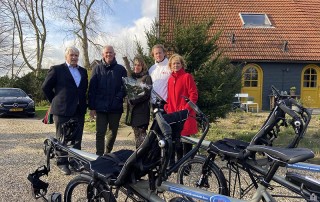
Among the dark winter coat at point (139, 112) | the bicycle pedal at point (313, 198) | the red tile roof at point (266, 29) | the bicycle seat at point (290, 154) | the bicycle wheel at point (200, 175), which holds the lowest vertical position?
the bicycle wheel at point (200, 175)

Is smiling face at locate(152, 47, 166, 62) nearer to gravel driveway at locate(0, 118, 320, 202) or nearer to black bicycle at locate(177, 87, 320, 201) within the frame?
black bicycle at locate(177, 87, 320, 201)

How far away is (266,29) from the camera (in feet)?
59.9

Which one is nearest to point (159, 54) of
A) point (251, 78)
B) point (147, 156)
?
point (147, 156)

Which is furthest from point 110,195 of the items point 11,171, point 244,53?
point 244,53

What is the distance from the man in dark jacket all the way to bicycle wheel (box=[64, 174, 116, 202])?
5.96ft

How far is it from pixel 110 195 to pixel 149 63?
4.79 metres

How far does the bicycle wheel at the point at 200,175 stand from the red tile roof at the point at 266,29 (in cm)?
1251

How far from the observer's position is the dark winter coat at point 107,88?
5492 mm

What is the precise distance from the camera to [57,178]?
5379 mm

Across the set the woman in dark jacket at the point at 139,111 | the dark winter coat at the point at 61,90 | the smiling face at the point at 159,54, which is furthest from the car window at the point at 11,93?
the smiling face at the point at 159,54

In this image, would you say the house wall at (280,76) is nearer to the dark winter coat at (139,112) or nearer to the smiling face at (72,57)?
the dark winter coat at (139,112)

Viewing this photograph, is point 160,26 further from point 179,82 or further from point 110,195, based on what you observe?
point 110,195

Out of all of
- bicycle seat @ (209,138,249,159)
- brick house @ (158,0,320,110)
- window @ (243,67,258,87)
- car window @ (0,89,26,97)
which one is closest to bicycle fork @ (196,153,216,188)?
bicycle seat @ (209,138,249,159)

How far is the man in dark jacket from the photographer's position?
5.50m
